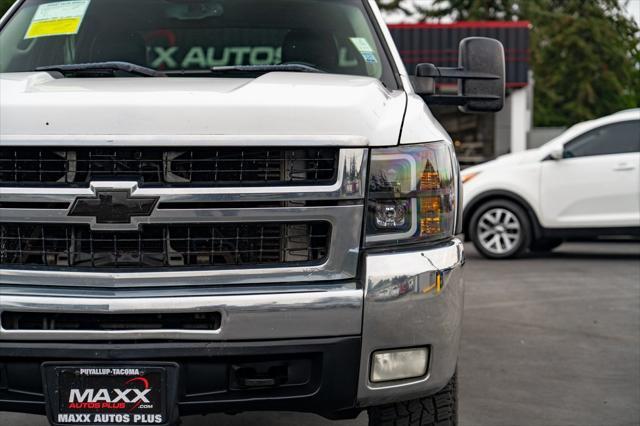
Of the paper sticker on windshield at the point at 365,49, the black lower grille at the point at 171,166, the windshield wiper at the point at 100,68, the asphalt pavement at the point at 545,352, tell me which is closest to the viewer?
the black lower grille at the point at 171,166

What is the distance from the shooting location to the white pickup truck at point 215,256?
3340mm

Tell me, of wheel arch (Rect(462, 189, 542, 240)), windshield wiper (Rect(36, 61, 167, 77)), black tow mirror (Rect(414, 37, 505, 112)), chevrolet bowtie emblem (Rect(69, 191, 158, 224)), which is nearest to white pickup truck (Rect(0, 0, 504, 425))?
chevrolet bowtie emblem (Rect(69, 191, 158, 224))

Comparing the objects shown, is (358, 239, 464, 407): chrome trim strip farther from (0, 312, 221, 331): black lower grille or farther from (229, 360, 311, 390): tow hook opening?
(0, 312, 221, 331): black lower grille

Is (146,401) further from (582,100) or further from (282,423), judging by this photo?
(582,100)

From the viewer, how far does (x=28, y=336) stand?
11.0 feet

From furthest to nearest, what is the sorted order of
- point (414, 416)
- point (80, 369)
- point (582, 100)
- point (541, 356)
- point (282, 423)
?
1. point (582, 100)
2. point (541, 356)
3. point (282, 423)
4. point (414, 416)
5. point (80, 369)

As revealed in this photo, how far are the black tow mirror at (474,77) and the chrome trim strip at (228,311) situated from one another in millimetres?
1715

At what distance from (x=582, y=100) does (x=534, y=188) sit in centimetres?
2604

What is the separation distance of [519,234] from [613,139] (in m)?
1.48

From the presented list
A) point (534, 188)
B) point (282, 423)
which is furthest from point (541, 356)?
point (534, 188)

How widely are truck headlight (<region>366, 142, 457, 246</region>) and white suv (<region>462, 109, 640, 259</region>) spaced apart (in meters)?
8.88

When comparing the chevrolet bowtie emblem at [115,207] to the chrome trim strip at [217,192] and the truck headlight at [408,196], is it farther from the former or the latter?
the truck headlight at [408,196]

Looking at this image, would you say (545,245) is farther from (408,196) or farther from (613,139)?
(408,196)

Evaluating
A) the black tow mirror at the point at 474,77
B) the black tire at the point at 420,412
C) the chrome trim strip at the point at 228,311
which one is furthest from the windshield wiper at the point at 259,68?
the black tire at the point at 420,412
